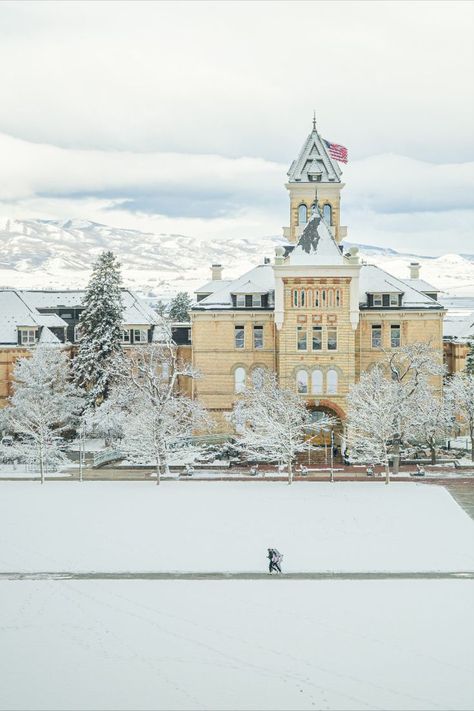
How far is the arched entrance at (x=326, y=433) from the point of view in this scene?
6625cm

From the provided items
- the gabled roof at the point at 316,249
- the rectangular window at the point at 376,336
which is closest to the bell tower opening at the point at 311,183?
the gabled roof at the point at 316,249

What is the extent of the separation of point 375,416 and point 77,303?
33.8m

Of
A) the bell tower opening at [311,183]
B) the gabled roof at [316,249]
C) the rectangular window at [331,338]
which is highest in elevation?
the bell tower opening at [311,183]

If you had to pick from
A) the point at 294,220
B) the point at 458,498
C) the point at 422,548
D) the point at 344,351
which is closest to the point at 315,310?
the point at 344,351

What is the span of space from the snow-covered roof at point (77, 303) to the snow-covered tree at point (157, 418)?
25.3ft

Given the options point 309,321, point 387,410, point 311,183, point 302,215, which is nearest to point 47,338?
point 309,321

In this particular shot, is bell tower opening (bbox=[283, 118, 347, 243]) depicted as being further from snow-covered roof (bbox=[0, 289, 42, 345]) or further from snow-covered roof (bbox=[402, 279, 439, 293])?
snow-covered roof (bbox=[0, 289, 42, 345])

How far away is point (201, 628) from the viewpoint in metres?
30.8

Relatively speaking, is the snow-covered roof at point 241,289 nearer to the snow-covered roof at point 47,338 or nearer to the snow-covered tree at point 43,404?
the snow-covered tree at point 43,404

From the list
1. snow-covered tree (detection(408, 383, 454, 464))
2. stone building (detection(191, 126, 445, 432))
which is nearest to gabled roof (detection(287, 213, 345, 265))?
stone building (detection(191, 126, 445, 432))

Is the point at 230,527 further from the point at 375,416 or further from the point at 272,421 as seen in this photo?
the point at 375,416

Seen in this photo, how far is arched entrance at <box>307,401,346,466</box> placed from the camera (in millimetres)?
66250

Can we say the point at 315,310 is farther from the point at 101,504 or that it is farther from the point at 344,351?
the point at 101,504

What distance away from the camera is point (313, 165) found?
8062 cm
